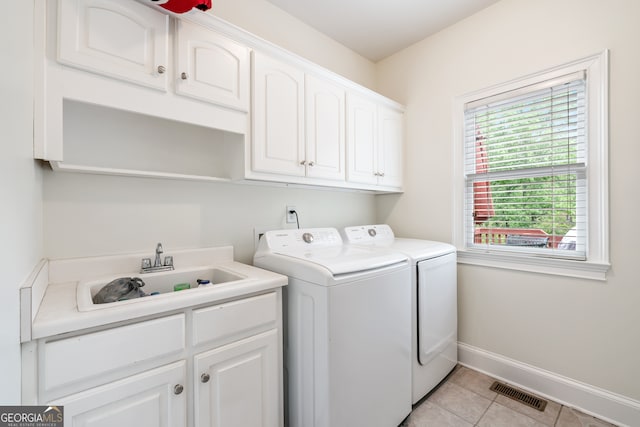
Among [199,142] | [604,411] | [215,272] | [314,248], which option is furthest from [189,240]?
[604,411]

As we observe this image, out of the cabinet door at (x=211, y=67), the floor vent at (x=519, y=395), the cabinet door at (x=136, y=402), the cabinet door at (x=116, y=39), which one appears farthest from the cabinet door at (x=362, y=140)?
the floor vent at (x=519, y=395)

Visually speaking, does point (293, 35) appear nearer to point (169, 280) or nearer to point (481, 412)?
point (169, 280)

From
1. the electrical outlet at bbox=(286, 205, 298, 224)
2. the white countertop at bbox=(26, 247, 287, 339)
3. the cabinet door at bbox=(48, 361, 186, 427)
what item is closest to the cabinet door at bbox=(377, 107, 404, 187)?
the electrical outlet at bbox=(286, 205, 298, 224)

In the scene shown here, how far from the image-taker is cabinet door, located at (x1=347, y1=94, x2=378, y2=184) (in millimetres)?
2096

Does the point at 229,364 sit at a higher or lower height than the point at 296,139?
lower

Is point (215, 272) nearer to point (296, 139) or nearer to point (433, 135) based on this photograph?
point (296, 139)

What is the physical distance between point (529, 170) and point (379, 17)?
1.62 m

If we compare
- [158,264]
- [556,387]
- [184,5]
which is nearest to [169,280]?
[158,264]

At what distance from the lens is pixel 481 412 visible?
1666mm

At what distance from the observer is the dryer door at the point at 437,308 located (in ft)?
5.69

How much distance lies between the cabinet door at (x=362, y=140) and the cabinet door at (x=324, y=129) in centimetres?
8

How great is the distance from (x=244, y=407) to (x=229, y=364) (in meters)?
0.21

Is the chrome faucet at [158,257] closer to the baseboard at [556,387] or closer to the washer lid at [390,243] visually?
the washer lid at [390,243]

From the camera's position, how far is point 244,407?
1198 mm
